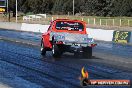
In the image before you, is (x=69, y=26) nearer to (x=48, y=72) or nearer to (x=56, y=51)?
(x=56, y=51)

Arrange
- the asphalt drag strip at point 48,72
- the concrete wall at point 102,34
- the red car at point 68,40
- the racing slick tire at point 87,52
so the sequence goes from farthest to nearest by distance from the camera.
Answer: the concrete wall at point 102,34
the racing slick tire at point 87,52
the red car at point 68,40
the asphalt drag strip at point 48,72

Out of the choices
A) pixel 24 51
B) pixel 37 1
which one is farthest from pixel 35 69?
pixel 37 1

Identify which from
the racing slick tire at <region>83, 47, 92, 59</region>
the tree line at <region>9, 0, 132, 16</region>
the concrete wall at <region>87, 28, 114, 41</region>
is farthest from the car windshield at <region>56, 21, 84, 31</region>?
the tree line at <region>9, 0, 132, 16</region>

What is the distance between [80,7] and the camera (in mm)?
112812

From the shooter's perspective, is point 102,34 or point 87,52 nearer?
point 87,52

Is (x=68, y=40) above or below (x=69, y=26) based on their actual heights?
below

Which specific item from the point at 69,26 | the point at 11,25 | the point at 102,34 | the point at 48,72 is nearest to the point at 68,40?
the point at 69,26

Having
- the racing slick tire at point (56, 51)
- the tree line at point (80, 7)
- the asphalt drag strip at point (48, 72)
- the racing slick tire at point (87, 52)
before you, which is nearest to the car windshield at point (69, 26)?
the racing slick tire at point (87, 52)

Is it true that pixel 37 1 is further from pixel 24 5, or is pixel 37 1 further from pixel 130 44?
pixel 130 44

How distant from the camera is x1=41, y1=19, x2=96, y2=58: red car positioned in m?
19.2

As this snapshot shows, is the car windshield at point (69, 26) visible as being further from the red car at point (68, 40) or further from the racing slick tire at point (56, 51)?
the racing slick tire at point (56, 51)

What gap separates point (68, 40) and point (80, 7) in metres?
94.1

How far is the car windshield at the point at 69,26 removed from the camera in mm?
20750

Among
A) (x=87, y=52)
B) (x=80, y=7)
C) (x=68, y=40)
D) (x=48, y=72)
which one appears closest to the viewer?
(x=48, y=72)
